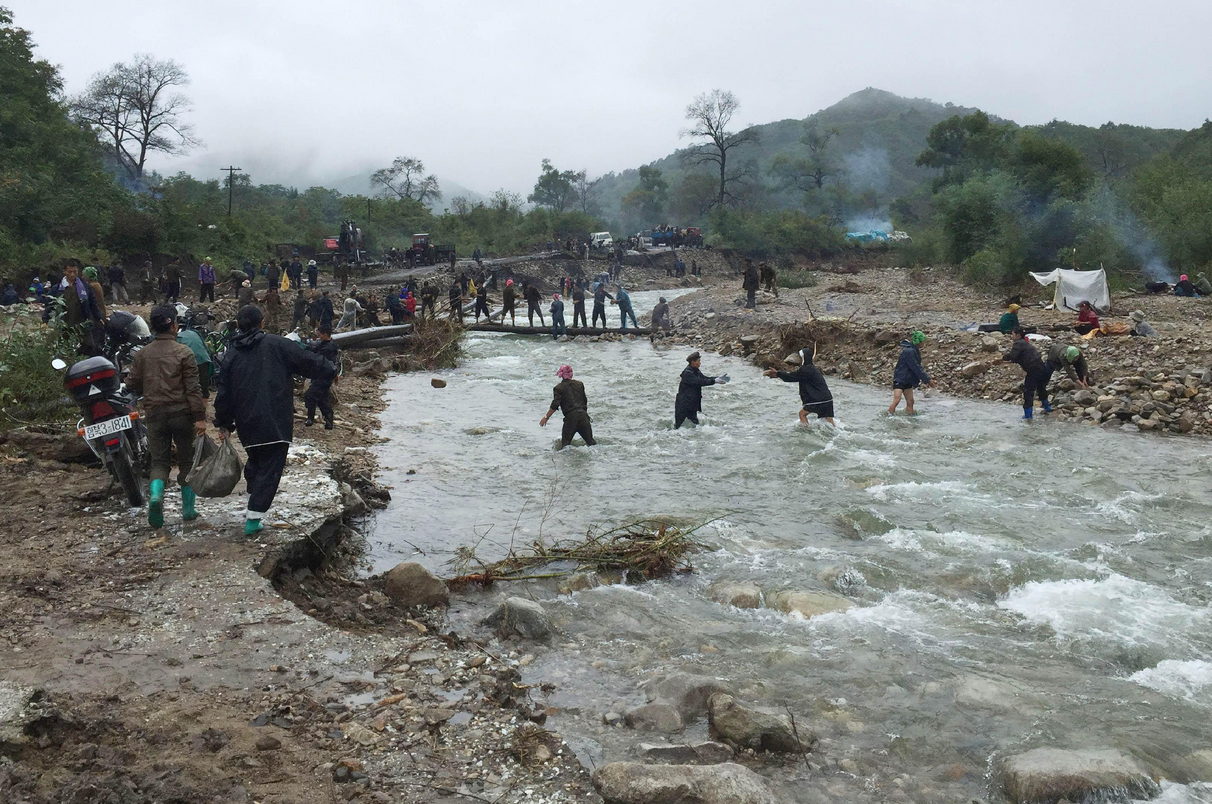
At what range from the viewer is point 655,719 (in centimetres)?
407

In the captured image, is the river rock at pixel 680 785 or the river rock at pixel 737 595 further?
the river rock at pixel 737 595

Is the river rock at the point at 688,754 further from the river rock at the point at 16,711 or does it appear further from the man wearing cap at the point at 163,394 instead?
the man wearing cap at the point at 163,394

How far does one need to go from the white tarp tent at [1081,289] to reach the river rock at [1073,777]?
19.0 m

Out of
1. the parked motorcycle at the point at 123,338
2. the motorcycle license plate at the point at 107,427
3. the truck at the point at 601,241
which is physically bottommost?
the motorcycle license plate at the point at 107,427

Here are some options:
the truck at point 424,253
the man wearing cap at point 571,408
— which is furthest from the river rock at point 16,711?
the truck at point 424,253

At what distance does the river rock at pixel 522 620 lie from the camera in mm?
5074

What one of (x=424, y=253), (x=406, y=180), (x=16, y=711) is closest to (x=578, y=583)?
(x=16, y=711)

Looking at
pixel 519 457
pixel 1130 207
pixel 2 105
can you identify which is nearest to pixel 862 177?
pixel 1130 207

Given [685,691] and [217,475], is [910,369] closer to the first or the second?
[685,691]

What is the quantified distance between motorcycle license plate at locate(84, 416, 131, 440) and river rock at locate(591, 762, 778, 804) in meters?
4.15

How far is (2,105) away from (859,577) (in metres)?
33.7

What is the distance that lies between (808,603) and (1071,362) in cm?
959

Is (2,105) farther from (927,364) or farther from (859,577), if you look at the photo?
(859,577)

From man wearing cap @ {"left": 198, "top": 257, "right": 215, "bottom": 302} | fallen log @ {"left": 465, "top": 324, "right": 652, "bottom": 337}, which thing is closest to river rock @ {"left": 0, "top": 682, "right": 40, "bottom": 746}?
fallen log @ {"left": 465, "top": 324, "right": 652, "bottom": 337}
